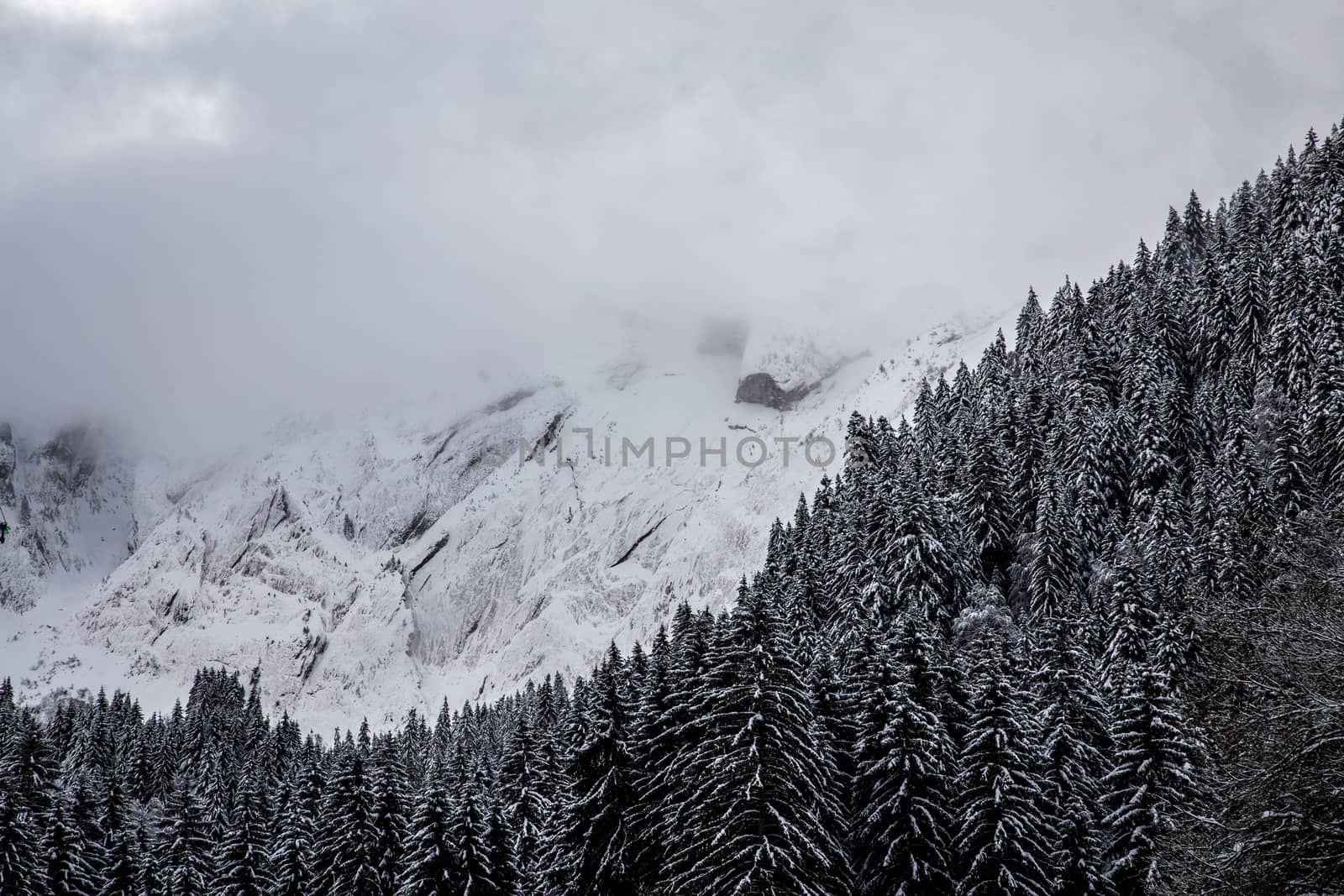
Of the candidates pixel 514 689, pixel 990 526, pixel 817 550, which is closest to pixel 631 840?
pixel 990 526

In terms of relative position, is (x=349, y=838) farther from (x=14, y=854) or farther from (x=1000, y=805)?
(x=1000, y=805)

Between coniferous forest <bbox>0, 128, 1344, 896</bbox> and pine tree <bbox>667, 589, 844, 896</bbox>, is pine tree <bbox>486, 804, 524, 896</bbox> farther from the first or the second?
pine tree <bbox>667, 589, 844, 896</bbox>

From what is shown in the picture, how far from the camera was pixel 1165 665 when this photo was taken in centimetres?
4841

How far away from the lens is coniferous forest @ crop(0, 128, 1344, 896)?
61.1 ft

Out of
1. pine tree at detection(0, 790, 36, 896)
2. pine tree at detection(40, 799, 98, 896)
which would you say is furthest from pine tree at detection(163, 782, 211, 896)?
pine tree at detection(0, 790, 36, 896)

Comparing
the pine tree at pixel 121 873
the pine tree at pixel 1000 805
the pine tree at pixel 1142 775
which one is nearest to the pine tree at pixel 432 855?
the pine tree at pixel 121 873

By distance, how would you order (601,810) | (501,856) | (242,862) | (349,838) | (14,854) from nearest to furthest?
(601,810) → (501,856) → (349,838) → (14,854) → (242,862)

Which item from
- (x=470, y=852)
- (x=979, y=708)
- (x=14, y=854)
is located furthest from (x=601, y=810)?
(x=14, y=854)

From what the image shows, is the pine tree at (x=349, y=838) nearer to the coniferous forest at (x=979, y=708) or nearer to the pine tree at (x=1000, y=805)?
the coniferous forest at (x=979, y=708)

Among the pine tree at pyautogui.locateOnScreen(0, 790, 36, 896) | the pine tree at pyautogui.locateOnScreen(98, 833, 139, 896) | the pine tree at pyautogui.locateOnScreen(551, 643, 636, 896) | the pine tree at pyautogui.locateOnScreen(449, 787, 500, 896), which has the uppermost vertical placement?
the pine tree at pyautogui.locateOnScreen(551, 643, 636, 896)

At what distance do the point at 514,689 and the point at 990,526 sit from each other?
13695 cm

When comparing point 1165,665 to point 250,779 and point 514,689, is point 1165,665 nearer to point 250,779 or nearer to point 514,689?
point 250,779

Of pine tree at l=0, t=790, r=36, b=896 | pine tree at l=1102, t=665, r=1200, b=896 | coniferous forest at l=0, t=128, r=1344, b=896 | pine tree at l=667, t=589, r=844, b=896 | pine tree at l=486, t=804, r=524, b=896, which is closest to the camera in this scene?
coniferous forest at l=0, t=128, r=1344, b=896

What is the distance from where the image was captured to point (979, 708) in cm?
3962
